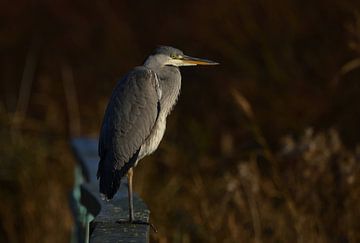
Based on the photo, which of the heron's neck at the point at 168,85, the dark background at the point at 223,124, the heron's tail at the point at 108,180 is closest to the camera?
the heron's tail at the point at 108,180

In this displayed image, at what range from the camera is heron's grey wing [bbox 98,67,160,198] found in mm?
4164

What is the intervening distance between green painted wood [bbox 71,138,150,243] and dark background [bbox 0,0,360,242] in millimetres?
342

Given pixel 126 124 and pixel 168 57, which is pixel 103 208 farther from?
pixel 168 57

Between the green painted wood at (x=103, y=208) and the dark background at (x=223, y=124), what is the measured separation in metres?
0.34

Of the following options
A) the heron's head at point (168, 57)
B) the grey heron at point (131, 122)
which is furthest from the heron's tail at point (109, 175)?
the heron's head at point (168, 57)

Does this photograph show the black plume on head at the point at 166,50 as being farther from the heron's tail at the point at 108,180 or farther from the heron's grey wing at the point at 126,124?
the heron's tail at the point at 108,180

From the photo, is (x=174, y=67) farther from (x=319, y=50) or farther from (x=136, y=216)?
(x=319, y=50)

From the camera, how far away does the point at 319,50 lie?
24.6ft

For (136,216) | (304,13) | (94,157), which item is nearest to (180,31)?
(304,13)

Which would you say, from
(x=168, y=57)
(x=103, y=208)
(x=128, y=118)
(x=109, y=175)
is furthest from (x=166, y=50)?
(x=103, y=208)

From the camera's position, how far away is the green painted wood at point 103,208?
10.8ft

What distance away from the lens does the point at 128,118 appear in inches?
168

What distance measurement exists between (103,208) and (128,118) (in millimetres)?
523

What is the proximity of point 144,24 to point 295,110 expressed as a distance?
3244 mm
